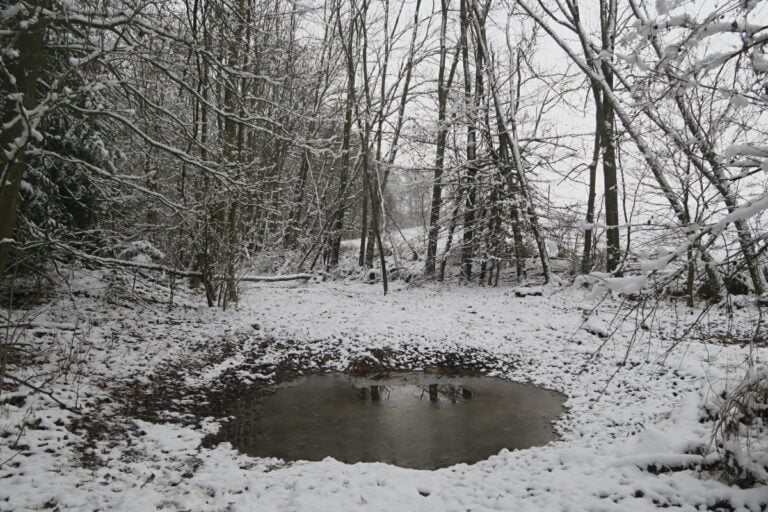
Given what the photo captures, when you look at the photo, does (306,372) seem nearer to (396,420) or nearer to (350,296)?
(396,420)

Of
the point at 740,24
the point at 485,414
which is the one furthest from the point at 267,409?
the point at 740,24

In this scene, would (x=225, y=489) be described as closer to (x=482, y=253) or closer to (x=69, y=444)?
(x=69, y=444)

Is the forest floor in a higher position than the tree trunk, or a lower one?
lower

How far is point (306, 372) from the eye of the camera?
8.12 m

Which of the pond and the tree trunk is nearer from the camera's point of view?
the tree trunk

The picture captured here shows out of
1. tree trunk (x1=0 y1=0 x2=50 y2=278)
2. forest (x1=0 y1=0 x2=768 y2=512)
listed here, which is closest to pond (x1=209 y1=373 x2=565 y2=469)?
forest (x1=0 y1=0 x2=768 y2=512)

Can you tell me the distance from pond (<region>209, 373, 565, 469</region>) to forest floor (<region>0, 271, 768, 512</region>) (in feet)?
1.13

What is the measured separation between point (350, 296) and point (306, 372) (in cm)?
550

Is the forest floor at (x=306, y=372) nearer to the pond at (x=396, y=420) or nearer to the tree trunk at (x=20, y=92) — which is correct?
the pond at (x=396, y=420)

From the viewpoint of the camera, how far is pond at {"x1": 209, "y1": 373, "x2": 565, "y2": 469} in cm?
529

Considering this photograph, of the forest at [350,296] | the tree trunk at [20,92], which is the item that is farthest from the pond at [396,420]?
the tree trunk at [20,92]

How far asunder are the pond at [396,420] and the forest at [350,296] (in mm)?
105

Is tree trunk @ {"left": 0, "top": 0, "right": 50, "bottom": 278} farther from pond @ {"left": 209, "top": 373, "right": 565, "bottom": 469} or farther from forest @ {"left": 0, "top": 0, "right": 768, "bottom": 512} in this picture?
pond @ {"left": 209, "top": 373, "right": 565, "bottom": 469}

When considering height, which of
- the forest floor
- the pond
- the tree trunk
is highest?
the tree trunk
